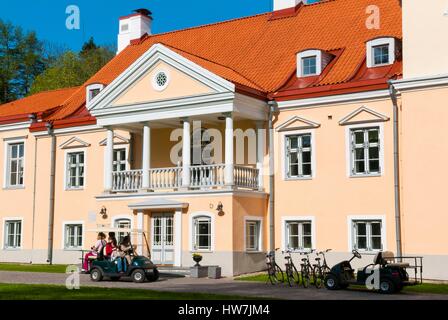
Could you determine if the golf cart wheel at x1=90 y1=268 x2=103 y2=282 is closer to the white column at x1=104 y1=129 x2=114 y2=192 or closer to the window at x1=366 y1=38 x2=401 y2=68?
the white column at x1=104 y1=129 x2=114 y2=192

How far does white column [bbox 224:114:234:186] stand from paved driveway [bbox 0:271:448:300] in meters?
3.57

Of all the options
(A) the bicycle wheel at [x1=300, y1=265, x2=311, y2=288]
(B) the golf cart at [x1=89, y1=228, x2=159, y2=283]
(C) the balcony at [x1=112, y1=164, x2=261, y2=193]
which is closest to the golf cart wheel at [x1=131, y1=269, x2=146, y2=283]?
(B) the golf cart at [x1=89, y1=228, x2=159, y2=283]

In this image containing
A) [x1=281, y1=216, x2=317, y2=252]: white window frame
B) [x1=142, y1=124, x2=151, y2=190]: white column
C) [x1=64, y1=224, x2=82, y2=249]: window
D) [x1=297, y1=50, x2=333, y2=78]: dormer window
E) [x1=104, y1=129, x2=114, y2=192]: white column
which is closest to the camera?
[x1=281, y1=216, x2=317, y2=252]: white window frame

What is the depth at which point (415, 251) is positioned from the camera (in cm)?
2198

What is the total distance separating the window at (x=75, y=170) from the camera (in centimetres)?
3117

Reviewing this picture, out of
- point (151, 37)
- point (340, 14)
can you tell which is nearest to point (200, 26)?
point (151, 37)

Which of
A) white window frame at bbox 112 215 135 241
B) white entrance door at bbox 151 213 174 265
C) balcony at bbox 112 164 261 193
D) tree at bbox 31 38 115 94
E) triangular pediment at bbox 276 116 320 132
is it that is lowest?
white entrance door at bbox 151 213 174 265

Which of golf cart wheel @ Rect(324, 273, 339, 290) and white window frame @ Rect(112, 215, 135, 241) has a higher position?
white window frame @ Rect(112, 215, 135, 241)

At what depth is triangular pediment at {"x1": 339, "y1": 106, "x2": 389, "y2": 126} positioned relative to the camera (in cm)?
2386

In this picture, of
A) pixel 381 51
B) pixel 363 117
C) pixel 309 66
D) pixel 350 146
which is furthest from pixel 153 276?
pixel 381 51

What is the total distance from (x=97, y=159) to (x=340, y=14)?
12.0 meters

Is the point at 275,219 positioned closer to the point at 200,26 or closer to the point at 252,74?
the point at 252,74

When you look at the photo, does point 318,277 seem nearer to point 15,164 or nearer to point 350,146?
point 350,146

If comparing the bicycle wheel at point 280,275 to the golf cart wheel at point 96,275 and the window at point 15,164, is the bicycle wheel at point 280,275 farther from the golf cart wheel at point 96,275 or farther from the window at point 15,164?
the window at point 15,164
